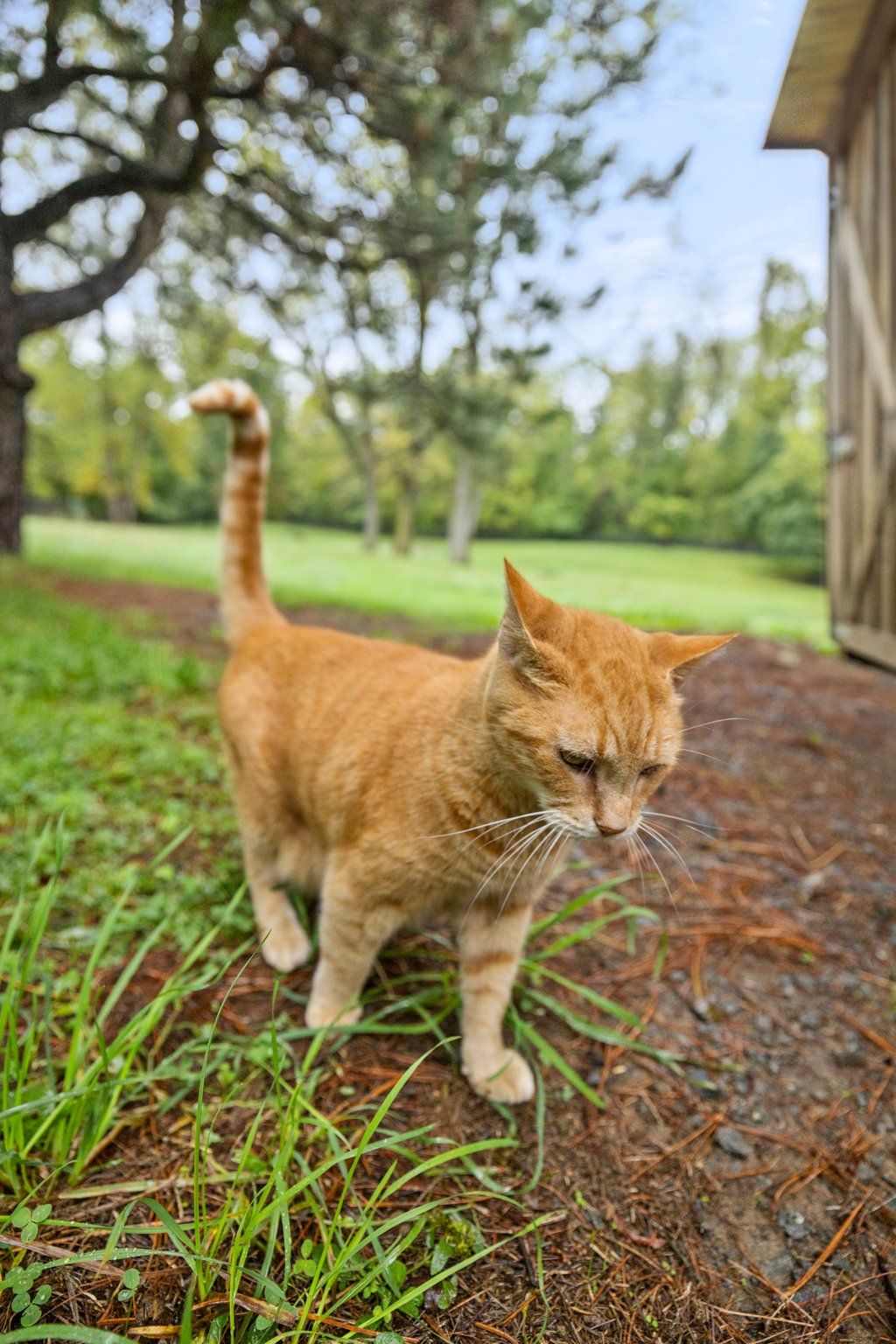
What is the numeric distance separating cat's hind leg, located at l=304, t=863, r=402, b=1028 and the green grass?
8cm

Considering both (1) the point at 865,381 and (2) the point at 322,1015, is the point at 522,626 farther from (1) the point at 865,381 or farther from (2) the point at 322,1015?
(1) the point at 865,381

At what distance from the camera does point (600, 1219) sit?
128 centimetres

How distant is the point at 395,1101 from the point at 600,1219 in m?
0.46

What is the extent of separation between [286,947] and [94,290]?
6.61m

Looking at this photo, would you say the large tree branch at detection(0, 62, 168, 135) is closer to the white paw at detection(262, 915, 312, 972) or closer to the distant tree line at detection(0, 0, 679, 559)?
the distant tree line at detection(0, 0, 679, 559)

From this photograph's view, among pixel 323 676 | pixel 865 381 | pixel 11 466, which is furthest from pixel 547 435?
pixel 323 676

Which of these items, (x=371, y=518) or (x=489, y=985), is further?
(x=371, y=518)

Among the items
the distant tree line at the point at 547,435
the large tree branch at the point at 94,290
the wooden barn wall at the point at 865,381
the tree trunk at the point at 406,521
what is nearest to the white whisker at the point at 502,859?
the wooden barn wall at the point at 865,381

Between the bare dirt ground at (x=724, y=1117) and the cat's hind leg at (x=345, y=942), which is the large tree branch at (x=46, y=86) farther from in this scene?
the bare dirt ground at (x=724, y=1117)

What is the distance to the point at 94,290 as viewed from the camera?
20.3ft

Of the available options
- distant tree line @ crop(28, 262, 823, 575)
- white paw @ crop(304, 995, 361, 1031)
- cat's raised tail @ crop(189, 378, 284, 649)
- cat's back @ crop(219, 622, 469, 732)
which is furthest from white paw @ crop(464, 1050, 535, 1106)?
distant tree line @ crop(28, 262, 823, 575)

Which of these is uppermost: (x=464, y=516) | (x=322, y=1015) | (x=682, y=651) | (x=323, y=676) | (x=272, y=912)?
(x=464, y=516)

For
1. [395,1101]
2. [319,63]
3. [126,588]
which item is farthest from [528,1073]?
[126,588]

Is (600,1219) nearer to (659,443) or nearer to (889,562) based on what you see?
(889,562)
